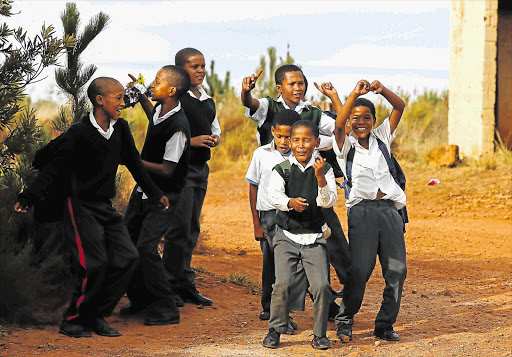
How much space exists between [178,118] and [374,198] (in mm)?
1673

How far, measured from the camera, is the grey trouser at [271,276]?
531cm

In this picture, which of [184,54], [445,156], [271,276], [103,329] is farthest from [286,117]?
[445,156]

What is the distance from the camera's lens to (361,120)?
557 cm

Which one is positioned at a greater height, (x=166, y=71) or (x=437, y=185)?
(x=166, y=71)

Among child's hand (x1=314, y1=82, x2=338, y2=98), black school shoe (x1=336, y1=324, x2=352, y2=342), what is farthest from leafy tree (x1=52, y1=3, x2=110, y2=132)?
black school shoe (x1=336, y1=324, x2=352, y2=342)

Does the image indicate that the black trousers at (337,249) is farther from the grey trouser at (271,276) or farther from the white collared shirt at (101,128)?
the white collared shirt at (101,128)

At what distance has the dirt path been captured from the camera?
5.35 meters

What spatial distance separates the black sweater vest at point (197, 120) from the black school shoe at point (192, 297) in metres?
1.19

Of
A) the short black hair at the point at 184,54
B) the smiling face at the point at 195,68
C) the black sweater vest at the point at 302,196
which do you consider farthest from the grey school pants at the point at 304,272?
the short black hair at the point at 184,54

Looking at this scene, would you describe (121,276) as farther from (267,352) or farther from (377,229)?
(377,229)

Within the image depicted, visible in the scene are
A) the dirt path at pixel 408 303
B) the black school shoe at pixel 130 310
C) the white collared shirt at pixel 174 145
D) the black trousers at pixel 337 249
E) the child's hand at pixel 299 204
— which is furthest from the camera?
the black school shoe at pixel 130 310

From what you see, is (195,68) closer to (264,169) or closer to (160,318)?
(264,169)

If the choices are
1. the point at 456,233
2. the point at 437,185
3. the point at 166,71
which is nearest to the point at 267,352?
the point at 166,71

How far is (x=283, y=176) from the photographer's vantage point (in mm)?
5336
